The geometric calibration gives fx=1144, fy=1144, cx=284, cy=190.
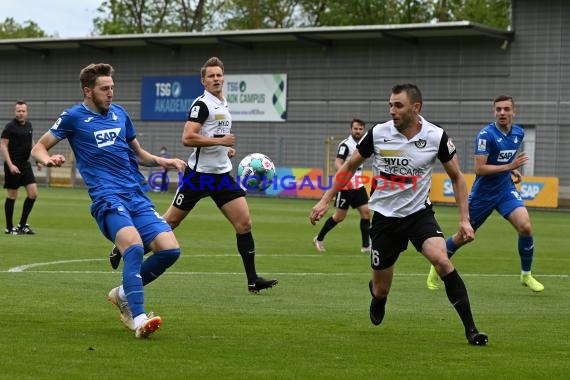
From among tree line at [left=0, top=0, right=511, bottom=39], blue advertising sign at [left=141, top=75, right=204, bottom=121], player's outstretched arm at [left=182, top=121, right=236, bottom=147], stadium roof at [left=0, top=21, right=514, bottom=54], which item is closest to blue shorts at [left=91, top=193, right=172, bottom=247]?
A: player's outstretched arm at [left=182, top=121, right=236, bottom=147]

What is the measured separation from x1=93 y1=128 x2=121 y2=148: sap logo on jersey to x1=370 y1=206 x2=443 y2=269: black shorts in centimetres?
224

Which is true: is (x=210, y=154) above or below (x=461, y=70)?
below

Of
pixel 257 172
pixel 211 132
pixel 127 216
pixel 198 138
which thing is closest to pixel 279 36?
pixel 257 172

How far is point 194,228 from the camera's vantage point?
24266 mm

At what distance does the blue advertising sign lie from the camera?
54531 mm

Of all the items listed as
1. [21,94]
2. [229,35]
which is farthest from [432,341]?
[21,94]

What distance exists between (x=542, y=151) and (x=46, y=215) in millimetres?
22167

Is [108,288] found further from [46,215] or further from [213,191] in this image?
[46,215]

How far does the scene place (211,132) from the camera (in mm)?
12477

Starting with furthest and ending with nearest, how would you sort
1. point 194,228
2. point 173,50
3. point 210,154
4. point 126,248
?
point 173,50
point 194,228
point 210,154
point 126,248

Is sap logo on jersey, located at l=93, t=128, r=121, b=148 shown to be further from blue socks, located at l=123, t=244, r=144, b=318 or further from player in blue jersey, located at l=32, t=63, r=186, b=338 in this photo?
blue socks, located at l=123, t=244, r=144, b=318

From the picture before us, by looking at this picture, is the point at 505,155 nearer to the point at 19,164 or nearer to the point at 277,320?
the point at 277,320

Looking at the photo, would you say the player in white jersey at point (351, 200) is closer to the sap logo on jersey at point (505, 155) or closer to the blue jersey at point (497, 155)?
the blue jersey at point (497, 155)

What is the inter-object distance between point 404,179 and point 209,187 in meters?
3.54
